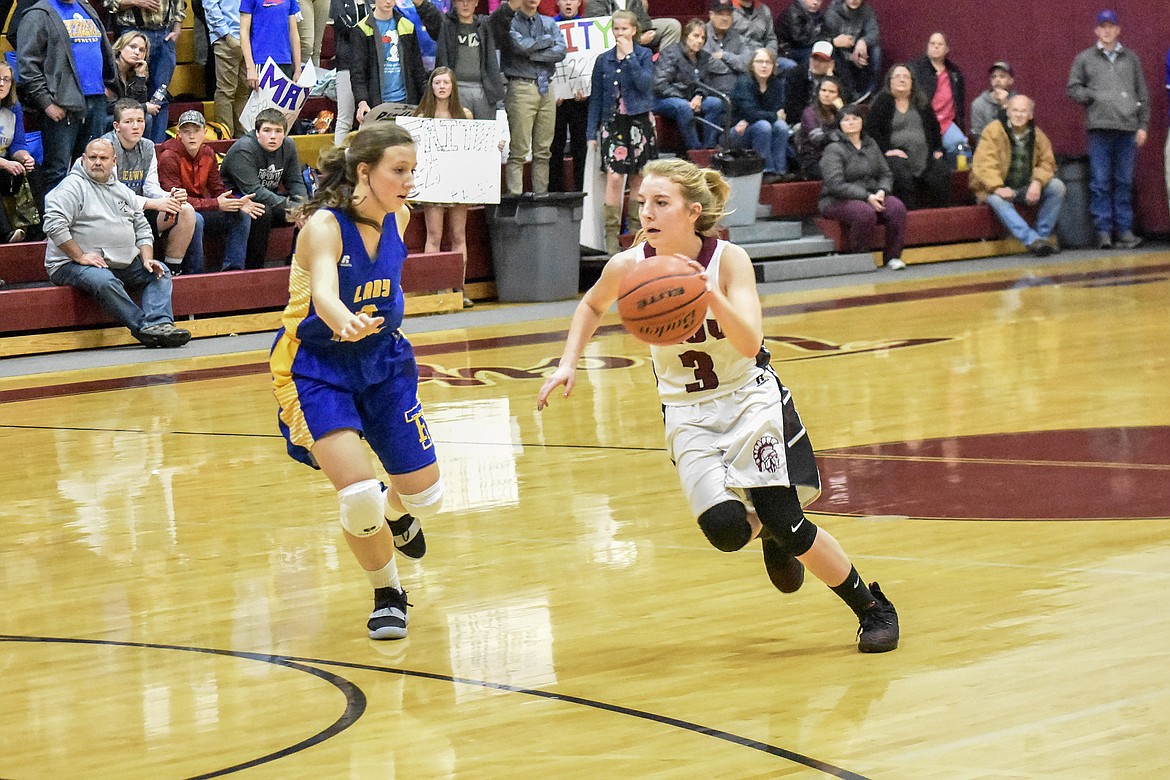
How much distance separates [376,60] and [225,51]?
4.55 feet

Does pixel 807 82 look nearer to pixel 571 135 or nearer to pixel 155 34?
pixel 571 135

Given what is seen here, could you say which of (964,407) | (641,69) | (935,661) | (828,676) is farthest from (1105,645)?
(641,69)

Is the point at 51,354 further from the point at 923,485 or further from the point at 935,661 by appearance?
the point at 935,661

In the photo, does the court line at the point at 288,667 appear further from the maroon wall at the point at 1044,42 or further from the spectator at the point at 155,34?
the maroon wall at the point at 1044,42

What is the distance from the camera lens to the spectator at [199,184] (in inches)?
513

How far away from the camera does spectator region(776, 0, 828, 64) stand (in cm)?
1833

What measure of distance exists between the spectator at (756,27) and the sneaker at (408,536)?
1252 cm

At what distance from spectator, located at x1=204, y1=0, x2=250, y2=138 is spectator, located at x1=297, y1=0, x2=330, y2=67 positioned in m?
0.58

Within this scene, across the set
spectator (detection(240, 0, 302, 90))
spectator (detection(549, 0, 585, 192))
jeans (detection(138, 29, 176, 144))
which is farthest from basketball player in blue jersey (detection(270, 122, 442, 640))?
spectator (detection(549, 0, 585, 192))

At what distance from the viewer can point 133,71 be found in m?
13.5

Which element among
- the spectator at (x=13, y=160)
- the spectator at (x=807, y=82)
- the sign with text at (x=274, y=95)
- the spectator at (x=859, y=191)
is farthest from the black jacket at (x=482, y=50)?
the spectator at (x=807, y=82)

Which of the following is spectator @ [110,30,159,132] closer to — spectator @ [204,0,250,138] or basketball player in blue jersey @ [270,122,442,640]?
spectator @ [204,0,250,138]

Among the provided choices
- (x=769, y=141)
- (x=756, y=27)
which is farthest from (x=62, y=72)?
(x=756, y=27)

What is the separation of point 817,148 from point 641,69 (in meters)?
2.91
